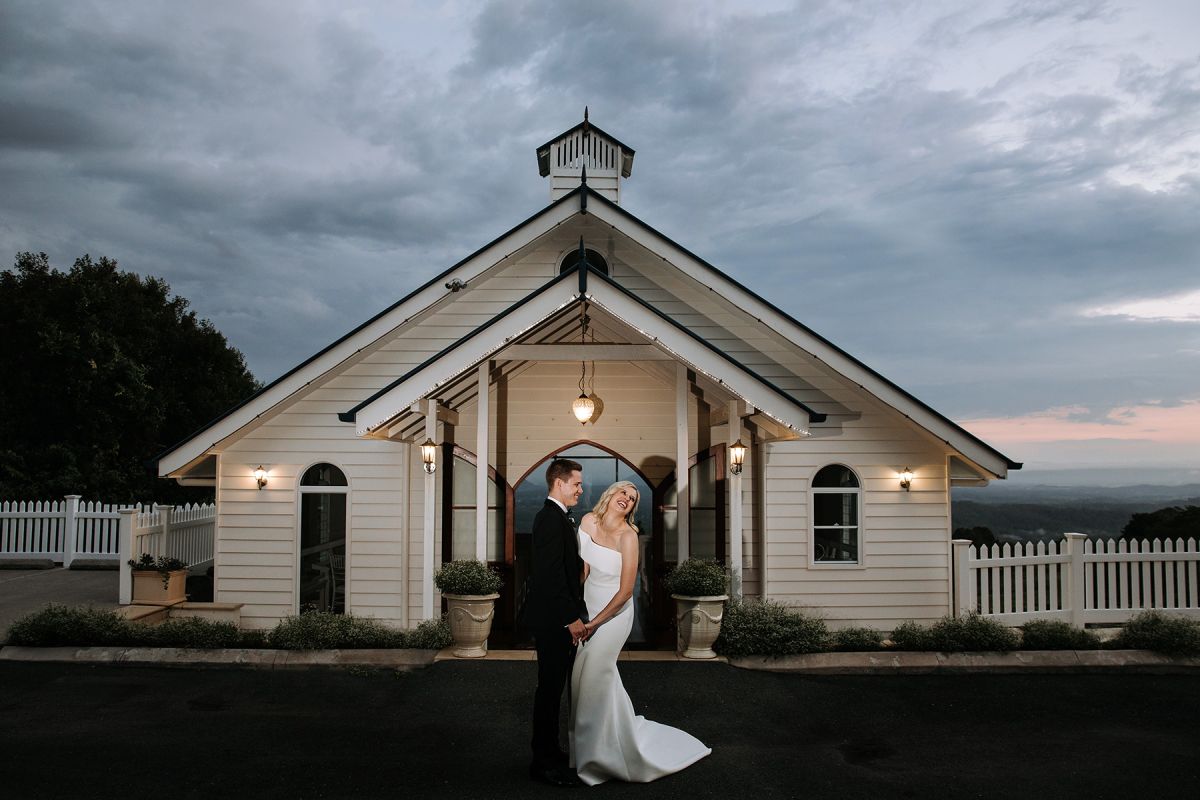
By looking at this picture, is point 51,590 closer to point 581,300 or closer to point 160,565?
point 160,565

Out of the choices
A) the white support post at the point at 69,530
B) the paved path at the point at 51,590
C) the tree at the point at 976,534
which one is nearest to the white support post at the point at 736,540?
the paved path at the point at 51,590

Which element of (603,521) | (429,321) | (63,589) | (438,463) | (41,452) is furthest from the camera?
(41,452)

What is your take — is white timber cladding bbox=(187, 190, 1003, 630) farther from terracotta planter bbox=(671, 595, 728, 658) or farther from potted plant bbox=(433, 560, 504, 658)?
potted plant bbox=(433, 560, 504, 658)

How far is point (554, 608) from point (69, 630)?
7.62m

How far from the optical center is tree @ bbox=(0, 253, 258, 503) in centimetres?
2664

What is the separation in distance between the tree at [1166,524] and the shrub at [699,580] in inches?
519

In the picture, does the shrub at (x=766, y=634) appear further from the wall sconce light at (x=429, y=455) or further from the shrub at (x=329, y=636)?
the wall sconce light at (x=429, y=455)

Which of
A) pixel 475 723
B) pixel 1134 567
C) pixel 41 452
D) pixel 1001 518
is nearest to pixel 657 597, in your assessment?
pixel 475 723

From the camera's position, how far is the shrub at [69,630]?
1019 cm

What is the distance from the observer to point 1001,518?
1561 inches

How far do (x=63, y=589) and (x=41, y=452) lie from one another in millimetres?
13641

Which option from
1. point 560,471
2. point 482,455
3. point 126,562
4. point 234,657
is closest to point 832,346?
point 482,455

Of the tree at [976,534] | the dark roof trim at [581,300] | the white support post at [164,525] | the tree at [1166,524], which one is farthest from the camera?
the tree at [976,534]

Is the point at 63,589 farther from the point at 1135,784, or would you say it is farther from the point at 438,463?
the point at 1135,784
